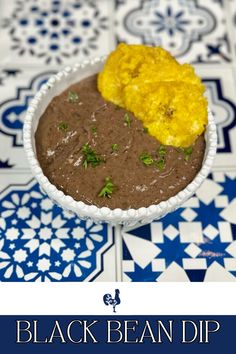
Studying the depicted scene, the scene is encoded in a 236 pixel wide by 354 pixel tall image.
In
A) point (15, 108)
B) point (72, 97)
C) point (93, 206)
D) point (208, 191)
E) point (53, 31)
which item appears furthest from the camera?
point (53, 31)

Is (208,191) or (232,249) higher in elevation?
(208,191)

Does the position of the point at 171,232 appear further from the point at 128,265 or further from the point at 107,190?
the point at 107,190

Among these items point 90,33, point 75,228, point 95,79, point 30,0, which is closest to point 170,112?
point 95,79

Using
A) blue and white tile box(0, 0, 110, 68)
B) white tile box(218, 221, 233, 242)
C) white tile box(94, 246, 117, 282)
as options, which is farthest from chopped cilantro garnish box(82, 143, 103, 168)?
blue and white tile box(0, 0, 110, 68)

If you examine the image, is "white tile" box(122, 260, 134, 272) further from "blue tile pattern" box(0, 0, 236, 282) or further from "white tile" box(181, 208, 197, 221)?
"white tile" box(181, 208, 197, 221)

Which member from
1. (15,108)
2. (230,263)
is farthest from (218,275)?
(15,108)

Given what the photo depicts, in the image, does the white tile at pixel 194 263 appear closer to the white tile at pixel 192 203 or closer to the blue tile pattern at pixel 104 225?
the blue tile pattern at pixel 104 225

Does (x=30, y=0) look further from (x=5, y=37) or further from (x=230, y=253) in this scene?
(x=230, y=253)
